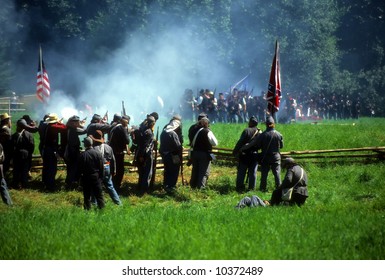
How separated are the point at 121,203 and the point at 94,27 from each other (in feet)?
115

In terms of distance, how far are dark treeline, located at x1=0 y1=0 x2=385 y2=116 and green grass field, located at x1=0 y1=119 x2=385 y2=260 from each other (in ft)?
108

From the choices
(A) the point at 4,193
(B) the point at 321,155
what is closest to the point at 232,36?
(B) the point at 321,155

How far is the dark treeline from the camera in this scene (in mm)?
45969

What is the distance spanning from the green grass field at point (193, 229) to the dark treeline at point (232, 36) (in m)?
32.8

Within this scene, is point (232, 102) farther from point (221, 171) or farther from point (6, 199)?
point (6, 199)

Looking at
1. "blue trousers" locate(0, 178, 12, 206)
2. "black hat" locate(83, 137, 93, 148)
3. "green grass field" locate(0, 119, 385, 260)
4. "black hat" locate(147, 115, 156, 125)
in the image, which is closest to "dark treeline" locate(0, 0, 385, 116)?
"black hat" locate(147, 115, 156, 125)

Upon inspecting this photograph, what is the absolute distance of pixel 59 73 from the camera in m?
47.2

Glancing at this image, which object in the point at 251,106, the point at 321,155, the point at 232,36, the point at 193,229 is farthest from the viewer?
the point at 232,36

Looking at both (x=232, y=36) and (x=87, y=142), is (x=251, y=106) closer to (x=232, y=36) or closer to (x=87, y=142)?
(x=232, y=36)

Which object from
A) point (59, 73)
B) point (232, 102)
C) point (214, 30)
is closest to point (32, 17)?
point (59, 73)

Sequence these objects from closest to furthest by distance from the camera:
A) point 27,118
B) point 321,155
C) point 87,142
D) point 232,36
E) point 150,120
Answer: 1. point 87,142
2. point 150,120
3. point 27,118
4. point 321,155
5. point 232,36

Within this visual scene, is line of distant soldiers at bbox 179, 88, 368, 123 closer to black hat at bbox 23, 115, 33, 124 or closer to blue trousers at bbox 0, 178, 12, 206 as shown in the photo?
black hat at bbox 23, 115, 33, 124

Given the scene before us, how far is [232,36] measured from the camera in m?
53.7

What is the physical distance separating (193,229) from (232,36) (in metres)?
45.3
